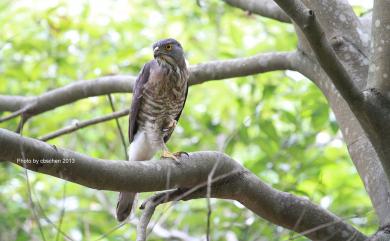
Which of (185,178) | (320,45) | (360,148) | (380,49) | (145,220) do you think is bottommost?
(145,220)

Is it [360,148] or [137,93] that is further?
[137,93]

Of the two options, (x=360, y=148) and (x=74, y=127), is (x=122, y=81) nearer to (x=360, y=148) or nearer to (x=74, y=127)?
(x=74, y=127)

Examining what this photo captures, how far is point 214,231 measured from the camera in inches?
189

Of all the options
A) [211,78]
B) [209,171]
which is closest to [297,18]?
[209,171]

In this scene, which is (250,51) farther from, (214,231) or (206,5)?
(214,231)

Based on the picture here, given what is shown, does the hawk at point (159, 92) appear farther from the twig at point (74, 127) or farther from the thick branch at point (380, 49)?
the thick branch at point (380, 49)

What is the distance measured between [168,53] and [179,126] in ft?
6.28

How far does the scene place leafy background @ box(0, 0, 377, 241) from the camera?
464cm

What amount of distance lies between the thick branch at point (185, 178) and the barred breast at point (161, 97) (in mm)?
1613

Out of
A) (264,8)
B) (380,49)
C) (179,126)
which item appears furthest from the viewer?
(179,126)

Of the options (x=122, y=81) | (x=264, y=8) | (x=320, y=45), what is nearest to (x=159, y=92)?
(x=122, y=81)

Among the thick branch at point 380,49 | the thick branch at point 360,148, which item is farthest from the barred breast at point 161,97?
the thick branch at point 380,49

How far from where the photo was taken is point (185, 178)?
2.90 m

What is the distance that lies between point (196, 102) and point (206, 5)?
1.20 metres
